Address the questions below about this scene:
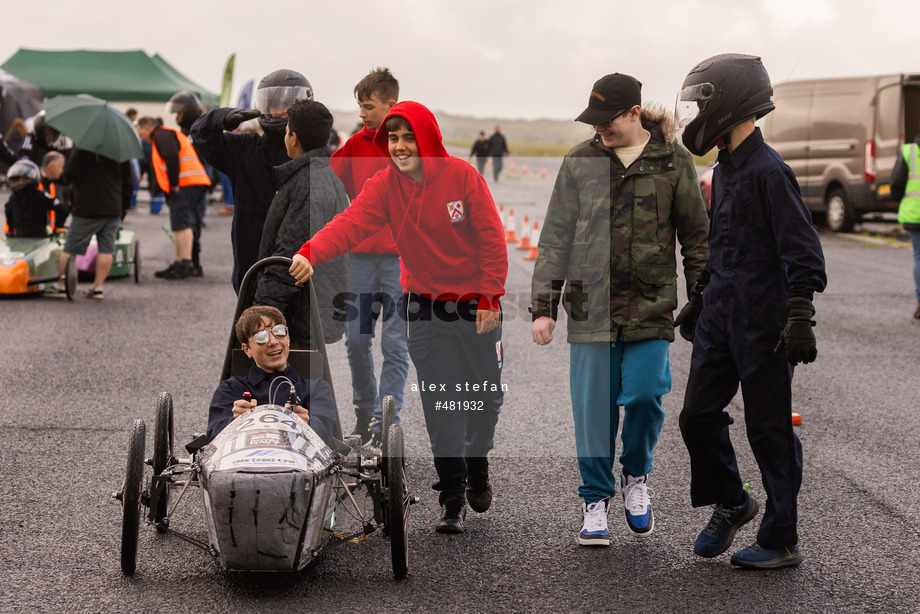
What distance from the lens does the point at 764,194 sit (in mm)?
4348

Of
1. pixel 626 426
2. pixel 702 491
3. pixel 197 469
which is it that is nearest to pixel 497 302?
pixel 626 426

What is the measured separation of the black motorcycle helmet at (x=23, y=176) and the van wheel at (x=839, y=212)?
15.1m

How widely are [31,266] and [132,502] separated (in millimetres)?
8656

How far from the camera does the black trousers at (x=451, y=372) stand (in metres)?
4.92

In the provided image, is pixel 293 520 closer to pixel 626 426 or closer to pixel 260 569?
pixel 260 569

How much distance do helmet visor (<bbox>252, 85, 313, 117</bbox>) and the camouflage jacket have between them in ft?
5.51

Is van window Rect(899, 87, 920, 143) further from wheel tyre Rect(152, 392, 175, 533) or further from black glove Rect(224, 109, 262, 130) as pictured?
wheel tyre Rect(152, 392, 175, 533)

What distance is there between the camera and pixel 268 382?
4656 millimetres

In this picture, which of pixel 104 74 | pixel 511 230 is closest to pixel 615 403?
pixel 511 230

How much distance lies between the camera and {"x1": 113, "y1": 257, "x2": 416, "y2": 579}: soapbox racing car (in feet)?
12.7

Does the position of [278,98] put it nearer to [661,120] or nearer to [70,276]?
Result: [661,120]

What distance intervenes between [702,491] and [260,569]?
1.88m

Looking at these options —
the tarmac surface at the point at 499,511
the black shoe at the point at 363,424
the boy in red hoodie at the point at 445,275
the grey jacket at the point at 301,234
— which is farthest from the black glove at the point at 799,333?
the black shoe at the point at 363,424

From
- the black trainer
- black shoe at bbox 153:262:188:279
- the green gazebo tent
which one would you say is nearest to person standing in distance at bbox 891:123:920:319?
the black trainer
